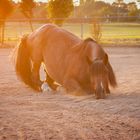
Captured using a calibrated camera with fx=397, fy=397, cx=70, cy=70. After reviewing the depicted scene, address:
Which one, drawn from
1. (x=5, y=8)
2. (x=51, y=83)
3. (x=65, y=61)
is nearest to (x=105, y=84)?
(x=65, y=61)

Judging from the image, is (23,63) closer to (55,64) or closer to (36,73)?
(36,73)

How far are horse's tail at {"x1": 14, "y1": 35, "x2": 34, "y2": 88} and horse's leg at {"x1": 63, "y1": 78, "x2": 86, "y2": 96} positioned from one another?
1.26m

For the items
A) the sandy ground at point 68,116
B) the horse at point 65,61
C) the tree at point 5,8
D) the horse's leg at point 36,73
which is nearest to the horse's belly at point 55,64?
the horse at point 65,61

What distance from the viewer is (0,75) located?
11125 millimetres

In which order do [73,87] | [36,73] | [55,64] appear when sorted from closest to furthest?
[73,87]
[55,64]
[36,73]

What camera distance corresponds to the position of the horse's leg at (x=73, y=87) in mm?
7754

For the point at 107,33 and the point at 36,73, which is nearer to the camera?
the point at 36,73

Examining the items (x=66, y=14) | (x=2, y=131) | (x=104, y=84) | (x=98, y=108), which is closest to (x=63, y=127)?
(x=2, y=131)

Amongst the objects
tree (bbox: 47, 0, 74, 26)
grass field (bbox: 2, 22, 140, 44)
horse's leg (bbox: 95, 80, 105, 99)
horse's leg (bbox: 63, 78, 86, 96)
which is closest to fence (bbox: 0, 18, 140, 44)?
grass field (bbox: 2, 22, 140, 44)

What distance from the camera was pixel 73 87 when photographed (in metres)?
7.90

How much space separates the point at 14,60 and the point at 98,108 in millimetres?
3560

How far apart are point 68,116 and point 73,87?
205cm

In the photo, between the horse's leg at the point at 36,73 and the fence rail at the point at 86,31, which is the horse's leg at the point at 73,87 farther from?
the fence rail at the point at 86,31

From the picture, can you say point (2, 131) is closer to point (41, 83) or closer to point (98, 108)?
point (98, 108)
